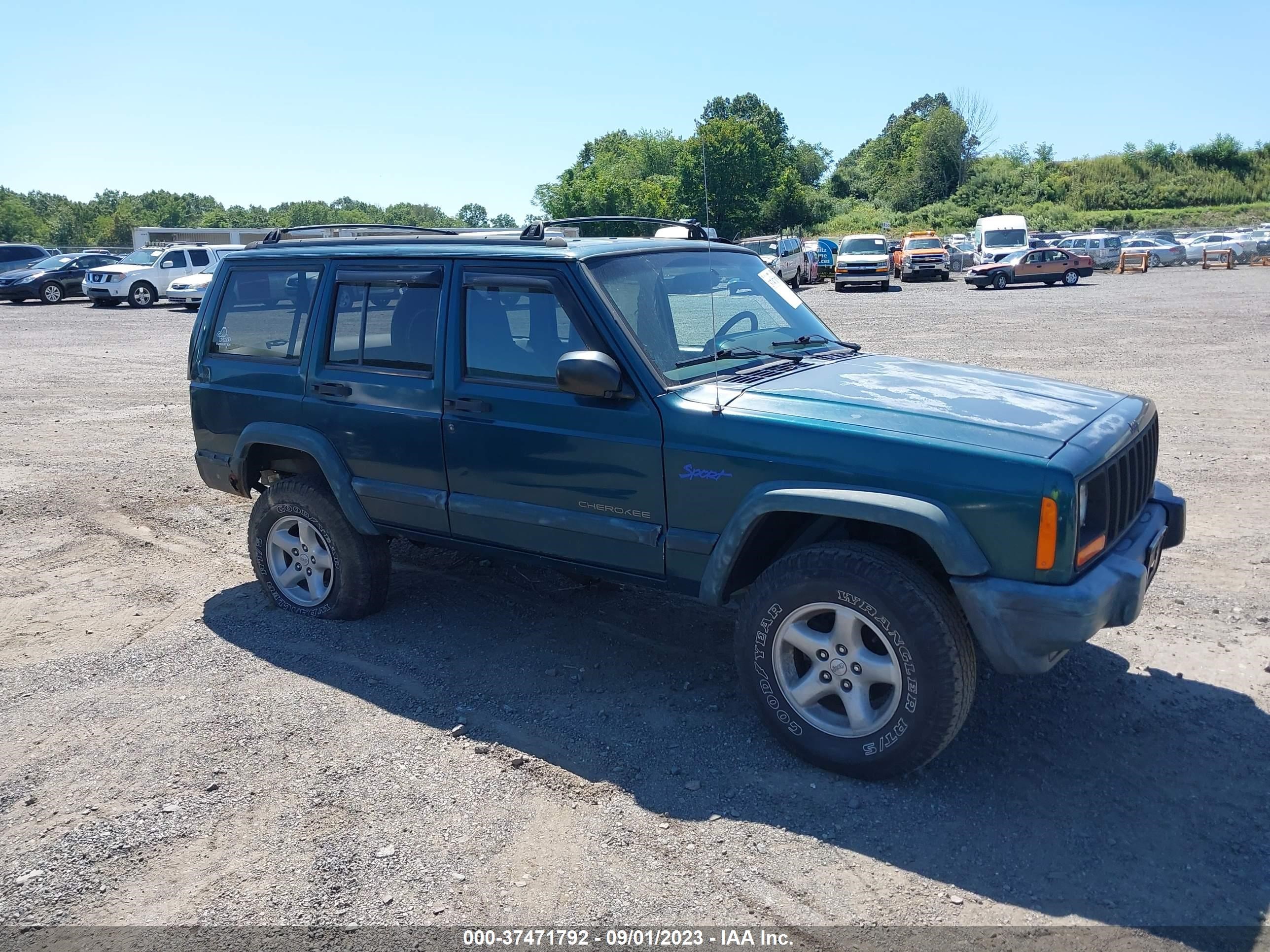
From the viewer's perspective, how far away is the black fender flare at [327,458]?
5215 mm

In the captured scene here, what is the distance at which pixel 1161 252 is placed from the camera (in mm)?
47062

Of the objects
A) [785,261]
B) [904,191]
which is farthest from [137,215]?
[785,261]

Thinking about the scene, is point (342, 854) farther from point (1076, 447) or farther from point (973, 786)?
point (1076, 447)

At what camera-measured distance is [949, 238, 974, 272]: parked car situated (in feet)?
150

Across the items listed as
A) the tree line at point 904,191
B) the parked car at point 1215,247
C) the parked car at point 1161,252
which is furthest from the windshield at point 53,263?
the parked car at point 1215,247

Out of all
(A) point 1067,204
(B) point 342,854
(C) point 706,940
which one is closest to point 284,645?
(B) point 342,854

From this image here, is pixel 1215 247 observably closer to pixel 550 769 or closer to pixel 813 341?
pixel 813 341

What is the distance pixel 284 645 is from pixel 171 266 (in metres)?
29.3

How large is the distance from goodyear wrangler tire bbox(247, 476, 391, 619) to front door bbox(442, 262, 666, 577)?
32.2 inches

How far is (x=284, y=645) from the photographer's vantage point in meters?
5.30

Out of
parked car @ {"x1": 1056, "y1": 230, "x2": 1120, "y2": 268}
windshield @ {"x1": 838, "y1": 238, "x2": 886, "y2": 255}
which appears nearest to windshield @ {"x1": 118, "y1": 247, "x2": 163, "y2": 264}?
windshield @ {"x1": 838, "y1": 238, "x2": 886, "y2": 255}

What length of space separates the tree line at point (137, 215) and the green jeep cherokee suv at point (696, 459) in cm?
7247

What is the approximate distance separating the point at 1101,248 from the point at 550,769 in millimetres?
47698

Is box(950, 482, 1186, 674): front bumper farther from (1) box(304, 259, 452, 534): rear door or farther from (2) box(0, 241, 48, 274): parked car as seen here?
(2) box(0, 241, 48, 274): parked car
